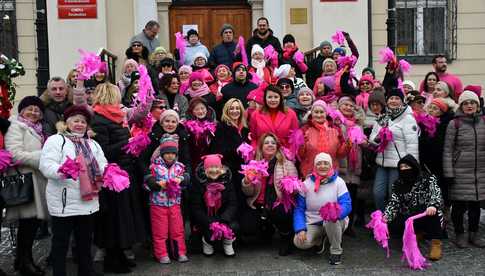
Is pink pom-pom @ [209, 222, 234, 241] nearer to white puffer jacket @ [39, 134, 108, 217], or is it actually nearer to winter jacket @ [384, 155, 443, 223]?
white puffer jacket @ [39, 134, 108, 217]

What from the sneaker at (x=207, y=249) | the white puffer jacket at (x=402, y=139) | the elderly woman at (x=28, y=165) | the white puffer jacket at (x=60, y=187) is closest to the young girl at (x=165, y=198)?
the sneaker at (x=207, y=249)

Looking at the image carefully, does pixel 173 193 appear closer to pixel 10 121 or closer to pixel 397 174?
pixel 10 121

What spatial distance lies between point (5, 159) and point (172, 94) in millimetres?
2219

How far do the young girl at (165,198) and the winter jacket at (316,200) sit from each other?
1241 mm

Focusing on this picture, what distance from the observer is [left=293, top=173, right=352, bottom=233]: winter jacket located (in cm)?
649

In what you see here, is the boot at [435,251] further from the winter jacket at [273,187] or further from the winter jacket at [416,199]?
the winter jacket at [273,187]

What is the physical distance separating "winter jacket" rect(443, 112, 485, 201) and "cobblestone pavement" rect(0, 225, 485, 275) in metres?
0.65

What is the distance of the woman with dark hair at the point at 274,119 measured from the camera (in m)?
7.05

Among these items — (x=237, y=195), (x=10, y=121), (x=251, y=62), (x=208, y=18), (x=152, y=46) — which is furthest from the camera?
(x=208, y=18)

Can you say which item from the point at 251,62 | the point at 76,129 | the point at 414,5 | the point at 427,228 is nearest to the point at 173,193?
the point at 76,129

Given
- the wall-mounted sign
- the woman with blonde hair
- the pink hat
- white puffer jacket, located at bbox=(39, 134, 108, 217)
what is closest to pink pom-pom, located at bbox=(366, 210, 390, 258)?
the woman with blonde hair

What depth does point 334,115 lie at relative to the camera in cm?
710

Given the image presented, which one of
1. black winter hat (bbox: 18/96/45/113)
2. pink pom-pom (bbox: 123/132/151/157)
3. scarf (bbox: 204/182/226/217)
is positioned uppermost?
black winter hat (bbox: 18/96/45/113)

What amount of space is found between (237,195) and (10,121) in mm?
2503
